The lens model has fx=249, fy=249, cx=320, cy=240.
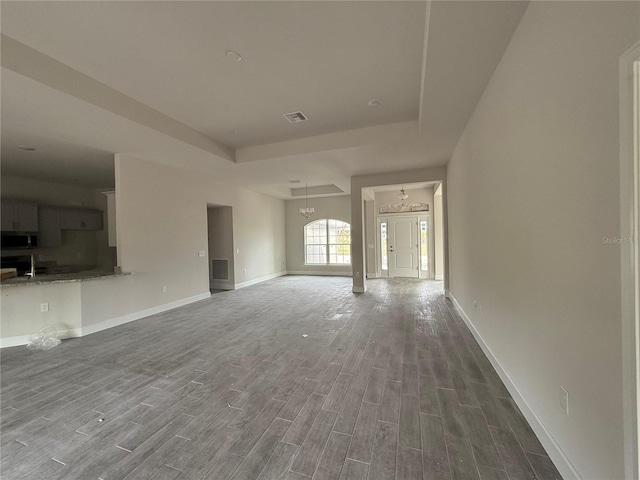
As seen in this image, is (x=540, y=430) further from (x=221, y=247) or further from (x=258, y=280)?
(x=258, y=280)

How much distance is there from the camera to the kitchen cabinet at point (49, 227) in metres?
6.01

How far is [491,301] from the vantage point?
102 inches

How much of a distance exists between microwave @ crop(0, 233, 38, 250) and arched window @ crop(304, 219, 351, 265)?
285 inches

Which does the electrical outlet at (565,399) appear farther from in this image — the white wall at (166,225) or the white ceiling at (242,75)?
the white wall at (166,225)

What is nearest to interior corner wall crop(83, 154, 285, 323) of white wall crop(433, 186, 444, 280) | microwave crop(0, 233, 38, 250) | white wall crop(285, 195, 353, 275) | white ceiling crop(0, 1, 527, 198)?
white ceiling crop(0, 1, 527, 198)

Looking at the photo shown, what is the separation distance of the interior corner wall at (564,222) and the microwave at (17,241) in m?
9.07

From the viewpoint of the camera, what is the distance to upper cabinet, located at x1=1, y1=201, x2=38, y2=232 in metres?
5.38

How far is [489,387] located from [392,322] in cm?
183

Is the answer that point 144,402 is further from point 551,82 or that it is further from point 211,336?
point 551,82

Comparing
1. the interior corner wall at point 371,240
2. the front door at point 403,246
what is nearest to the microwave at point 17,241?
the interior corner wall at point 371,240

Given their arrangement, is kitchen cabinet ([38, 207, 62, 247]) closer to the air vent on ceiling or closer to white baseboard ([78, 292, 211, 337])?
white baseboard ([78, 292, 211, 337])

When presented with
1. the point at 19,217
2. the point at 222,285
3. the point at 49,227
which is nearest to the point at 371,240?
the point at 222,285

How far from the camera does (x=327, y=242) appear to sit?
30.3 ft

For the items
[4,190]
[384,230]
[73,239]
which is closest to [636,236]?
[384,230]
